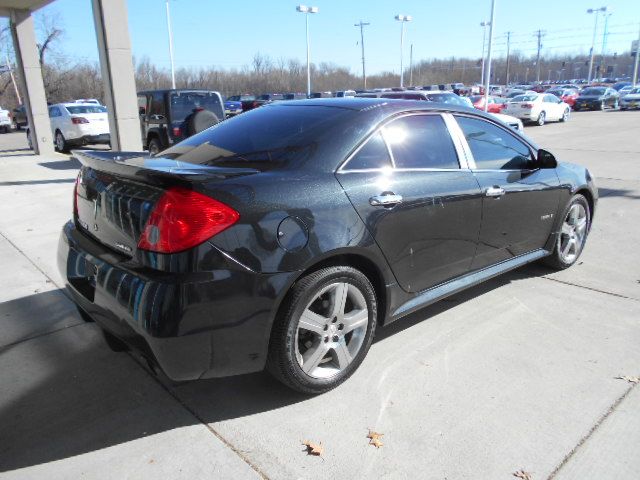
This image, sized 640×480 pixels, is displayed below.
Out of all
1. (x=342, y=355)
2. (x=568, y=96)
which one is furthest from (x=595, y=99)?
(x=342, y=355)

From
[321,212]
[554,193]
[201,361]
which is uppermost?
[321,212]

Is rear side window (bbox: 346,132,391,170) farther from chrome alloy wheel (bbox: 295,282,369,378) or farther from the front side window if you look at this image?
the front side window

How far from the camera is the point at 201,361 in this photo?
7.68 ft

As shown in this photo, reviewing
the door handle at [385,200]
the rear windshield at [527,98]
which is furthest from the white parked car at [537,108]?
the door handle at [385,200]

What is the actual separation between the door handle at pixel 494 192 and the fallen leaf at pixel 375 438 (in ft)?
6.15

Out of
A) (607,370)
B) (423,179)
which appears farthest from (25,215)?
(607,370)

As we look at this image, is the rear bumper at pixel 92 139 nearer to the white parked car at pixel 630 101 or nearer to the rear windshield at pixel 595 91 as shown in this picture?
the rear windshield at pixel 595 91

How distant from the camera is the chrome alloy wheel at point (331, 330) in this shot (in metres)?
2.70

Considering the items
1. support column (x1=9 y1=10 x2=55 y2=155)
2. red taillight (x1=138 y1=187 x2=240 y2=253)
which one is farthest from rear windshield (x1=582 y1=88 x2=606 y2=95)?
red taillight (x1=138 y1=187 x2=240 y2=253)

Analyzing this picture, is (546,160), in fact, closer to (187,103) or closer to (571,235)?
(571,235)

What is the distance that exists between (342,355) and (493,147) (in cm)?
205

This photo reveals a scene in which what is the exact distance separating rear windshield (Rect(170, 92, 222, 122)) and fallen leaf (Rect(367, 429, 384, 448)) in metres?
10.4

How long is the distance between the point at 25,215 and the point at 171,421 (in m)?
5.69

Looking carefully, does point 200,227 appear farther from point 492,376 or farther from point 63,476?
point 492,376
